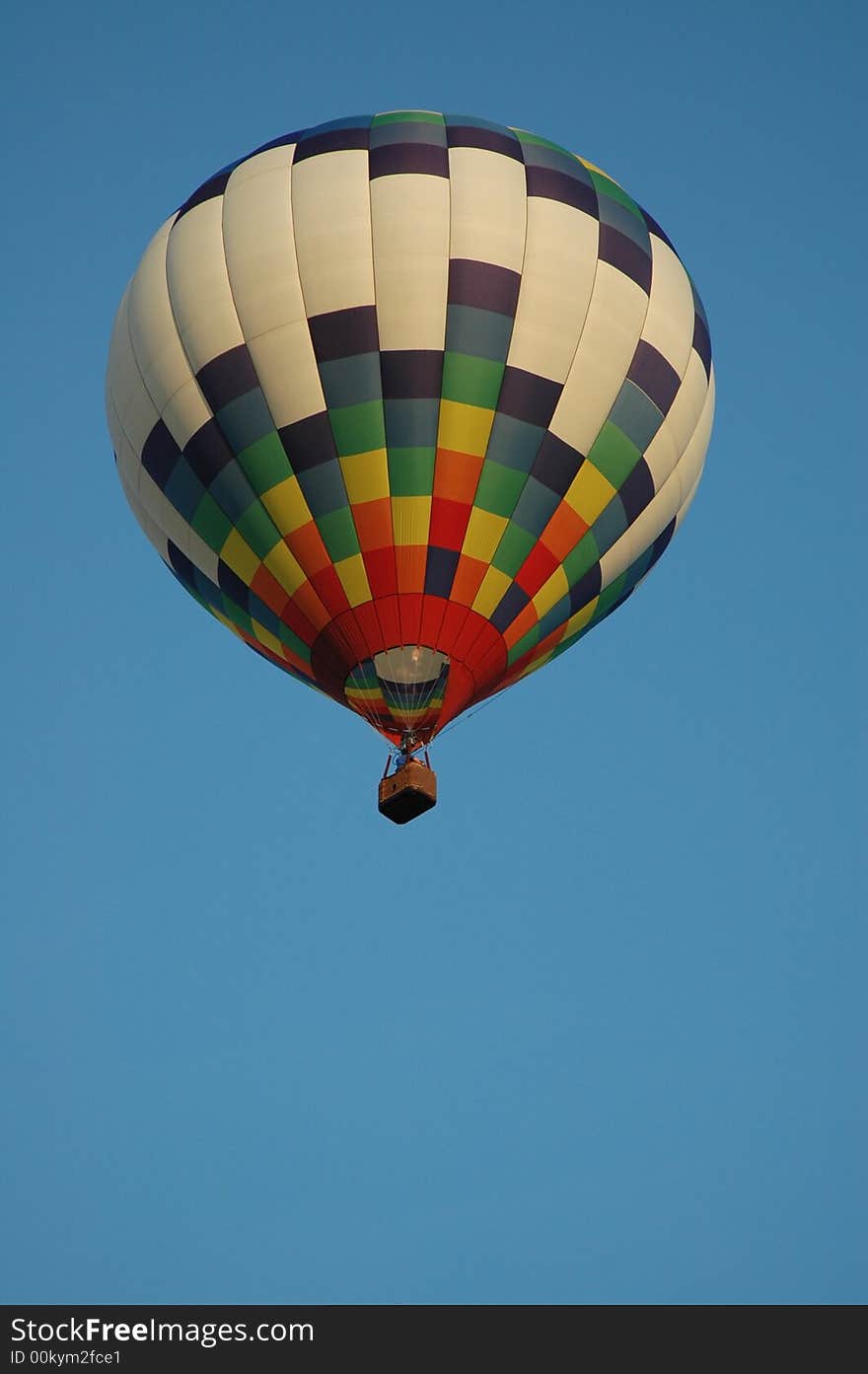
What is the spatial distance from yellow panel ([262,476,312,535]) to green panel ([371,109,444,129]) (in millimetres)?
3367

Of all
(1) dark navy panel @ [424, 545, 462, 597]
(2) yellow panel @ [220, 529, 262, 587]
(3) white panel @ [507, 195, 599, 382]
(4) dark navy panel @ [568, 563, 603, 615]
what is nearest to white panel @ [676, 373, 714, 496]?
(4) dark navy panel @ [568, 563, 603, 615]

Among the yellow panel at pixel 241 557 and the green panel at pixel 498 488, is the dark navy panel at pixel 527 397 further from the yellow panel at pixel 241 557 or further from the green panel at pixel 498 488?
the yellow panel at pixel 241 557

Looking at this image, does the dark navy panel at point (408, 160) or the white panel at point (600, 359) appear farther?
the dark navy panel at point (408, 160)

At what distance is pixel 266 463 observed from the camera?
19531mm

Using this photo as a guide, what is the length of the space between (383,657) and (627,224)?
14.7ft

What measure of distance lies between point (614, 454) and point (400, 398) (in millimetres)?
1974

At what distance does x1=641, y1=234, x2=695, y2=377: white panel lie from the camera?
20328mm

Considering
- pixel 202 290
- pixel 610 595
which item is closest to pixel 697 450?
pixel 610 595

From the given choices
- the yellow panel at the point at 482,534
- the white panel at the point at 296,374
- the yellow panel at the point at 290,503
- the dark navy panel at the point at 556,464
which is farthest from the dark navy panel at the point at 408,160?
the yellow panel at the point at 482,534

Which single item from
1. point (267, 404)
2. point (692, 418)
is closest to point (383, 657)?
point (267, 404)

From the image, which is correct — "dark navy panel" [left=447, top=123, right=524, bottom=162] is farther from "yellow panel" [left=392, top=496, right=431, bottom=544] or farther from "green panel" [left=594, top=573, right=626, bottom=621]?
"green panel" [left=594, top=573, right=626, bottom=621]

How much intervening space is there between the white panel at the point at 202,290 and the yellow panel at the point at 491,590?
2.85 meters

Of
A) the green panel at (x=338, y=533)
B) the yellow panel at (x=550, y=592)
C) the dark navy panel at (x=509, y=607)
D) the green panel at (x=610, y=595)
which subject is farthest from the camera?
the green panel at (x=610, y=595)

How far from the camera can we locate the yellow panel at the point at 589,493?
19.9 meters
